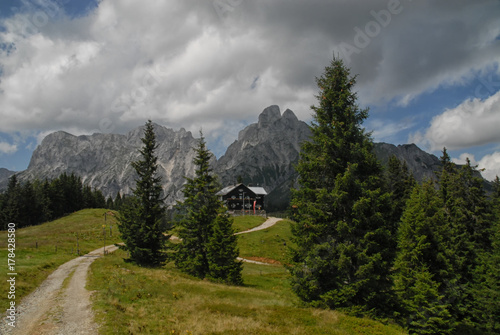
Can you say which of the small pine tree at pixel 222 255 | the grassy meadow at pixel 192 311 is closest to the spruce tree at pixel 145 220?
the grassy meadow at pixel 192 311

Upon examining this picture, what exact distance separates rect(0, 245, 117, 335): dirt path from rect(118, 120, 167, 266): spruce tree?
7626mm

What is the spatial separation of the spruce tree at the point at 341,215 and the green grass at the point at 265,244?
1259 inches

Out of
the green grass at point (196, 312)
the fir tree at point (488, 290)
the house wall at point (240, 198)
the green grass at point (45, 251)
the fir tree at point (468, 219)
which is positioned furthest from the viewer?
the house wall at point (240, 198)

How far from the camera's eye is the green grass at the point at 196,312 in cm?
1344

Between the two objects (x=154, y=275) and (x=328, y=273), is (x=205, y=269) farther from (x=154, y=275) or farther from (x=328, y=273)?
(x=328, y=273)

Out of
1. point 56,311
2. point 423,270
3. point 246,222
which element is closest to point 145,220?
point 56,311

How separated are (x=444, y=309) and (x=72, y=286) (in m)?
27.3

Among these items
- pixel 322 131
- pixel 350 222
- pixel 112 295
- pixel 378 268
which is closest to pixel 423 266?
pixel 378 268

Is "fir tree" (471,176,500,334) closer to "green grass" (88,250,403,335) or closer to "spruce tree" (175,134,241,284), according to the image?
"green grass" (88,250,403,335)

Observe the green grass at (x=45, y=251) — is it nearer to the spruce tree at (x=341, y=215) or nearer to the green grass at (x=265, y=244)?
the spruce tree at (x=341, y=215)

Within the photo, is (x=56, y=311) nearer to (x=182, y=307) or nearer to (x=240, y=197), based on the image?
(x=182, y=307)

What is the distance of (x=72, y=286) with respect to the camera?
70.8 feet

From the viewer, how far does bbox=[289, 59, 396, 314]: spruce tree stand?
610 inches

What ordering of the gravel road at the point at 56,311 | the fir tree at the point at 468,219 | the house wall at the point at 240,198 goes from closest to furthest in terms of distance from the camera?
the gravel road at the point at 56,311
the fir tree at the point at 468,219
the house wall at the point at 240,198
